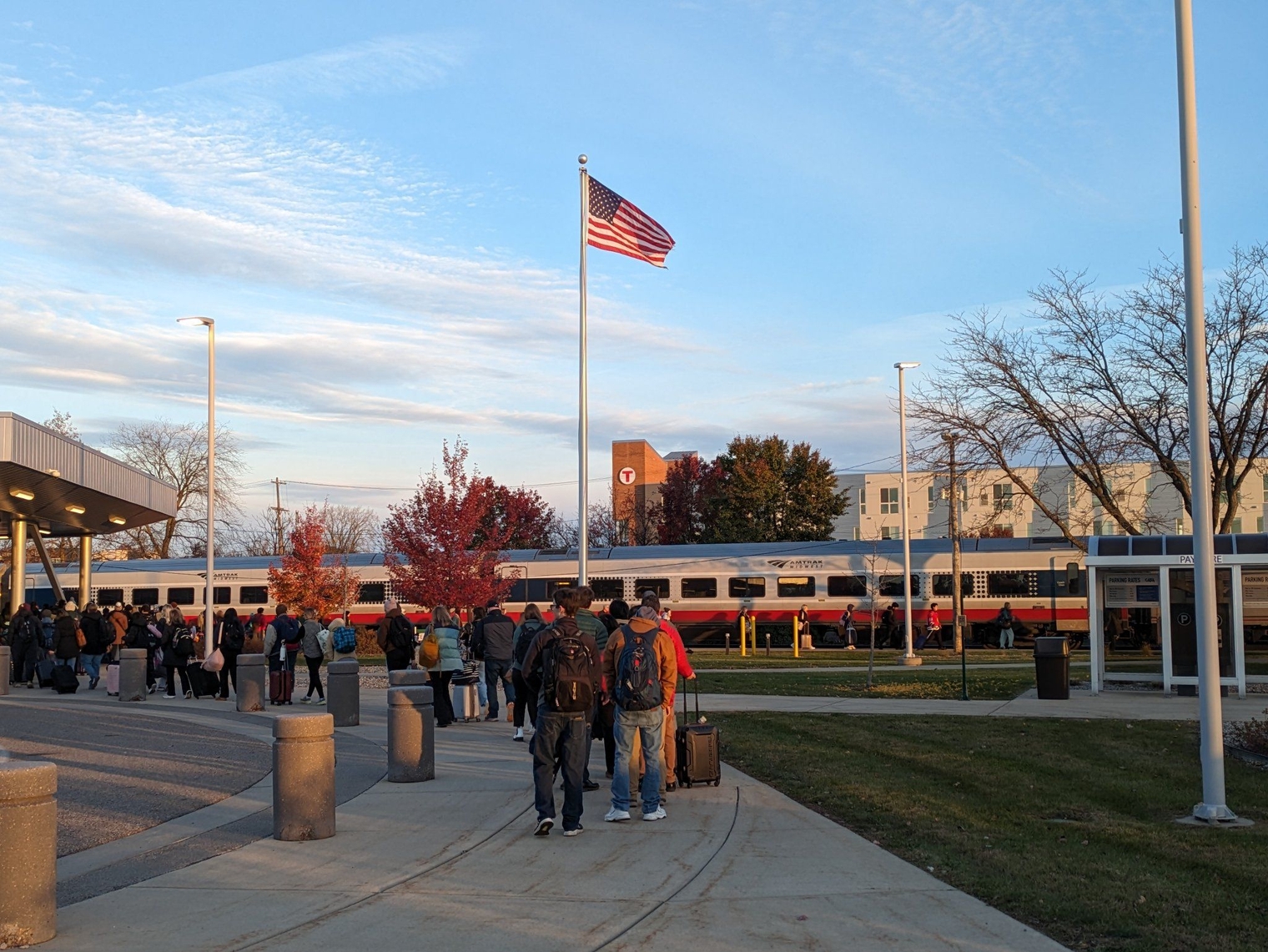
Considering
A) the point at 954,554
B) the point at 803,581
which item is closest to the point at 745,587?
the point at 803,581

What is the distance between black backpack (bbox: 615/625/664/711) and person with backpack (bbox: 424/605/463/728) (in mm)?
7492

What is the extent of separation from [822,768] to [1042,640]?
929cm

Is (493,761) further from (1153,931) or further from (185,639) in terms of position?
(185,639)

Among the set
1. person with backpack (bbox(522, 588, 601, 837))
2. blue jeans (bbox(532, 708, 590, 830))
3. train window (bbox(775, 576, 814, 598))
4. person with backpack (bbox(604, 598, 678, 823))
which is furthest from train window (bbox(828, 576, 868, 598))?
blue jeans (bbox(532, 708, 590, 830))

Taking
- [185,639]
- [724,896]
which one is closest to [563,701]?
[724,896]

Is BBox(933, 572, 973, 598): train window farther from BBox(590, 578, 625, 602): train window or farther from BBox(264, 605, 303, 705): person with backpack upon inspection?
BBox(264, 605, 303, 705): person with backpack

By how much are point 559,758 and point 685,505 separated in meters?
62.4

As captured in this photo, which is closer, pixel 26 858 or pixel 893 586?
pixel 26 858

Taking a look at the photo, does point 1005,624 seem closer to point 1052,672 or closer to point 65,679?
point 1052,672

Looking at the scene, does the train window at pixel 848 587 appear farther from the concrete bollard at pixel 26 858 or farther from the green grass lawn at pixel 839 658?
the concrete bollard at pixel 26 858

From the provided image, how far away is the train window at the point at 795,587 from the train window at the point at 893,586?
7.64 feet

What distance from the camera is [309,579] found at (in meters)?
48.8

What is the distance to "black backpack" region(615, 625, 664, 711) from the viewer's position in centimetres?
1002

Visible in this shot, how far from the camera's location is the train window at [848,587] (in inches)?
1688
